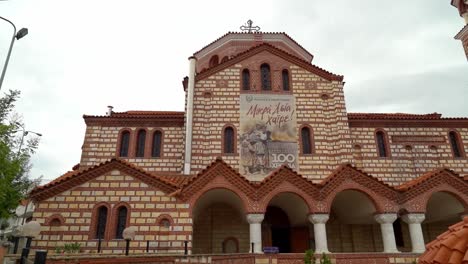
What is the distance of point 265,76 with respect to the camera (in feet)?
66.8

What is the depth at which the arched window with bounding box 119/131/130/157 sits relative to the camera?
1948cm

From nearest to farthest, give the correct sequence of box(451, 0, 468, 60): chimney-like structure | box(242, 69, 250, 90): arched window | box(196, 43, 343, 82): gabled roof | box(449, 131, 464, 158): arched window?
1. box(242, 69, 250, 90): arched window
2. box(449, 131, 464, 158): arched window
3. box(196, 43, 343, 82): gabled roof
4. box(451, 0, 468, 60): chimney-like structure

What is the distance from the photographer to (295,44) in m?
25.6

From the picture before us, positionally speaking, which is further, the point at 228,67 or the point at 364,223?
the point at 228,67

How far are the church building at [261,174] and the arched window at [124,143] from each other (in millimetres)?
60

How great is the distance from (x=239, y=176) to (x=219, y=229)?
430cm

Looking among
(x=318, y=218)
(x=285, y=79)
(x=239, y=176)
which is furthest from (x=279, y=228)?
(x=285, y=79)

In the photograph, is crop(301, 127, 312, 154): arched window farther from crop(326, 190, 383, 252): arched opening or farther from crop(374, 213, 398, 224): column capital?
crop(374, 213, 398, 224): column capital

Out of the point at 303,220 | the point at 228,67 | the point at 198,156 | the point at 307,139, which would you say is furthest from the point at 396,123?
the point at 198,156

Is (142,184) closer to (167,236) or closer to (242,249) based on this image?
(167,236)

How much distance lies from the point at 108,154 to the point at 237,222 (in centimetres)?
819

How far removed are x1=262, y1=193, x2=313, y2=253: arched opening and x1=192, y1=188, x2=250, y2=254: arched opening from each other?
1.28 m

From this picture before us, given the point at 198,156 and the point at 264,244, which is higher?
the point at 198,156

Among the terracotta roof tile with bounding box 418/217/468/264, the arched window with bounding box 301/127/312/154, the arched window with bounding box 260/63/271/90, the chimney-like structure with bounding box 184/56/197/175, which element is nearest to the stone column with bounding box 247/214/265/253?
the chimney-like structure with bounding box 184/56/197/175
